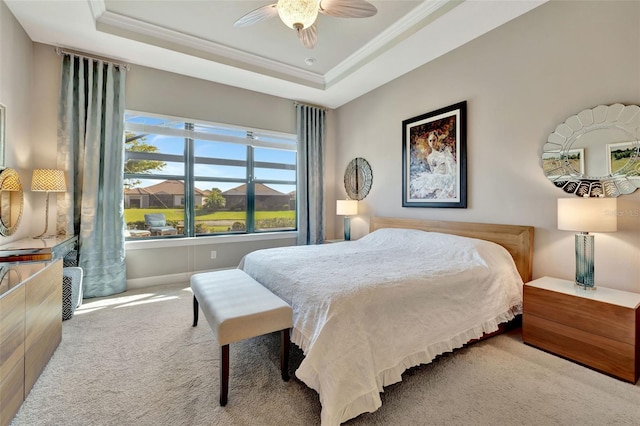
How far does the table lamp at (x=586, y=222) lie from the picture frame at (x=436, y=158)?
1.10 meters

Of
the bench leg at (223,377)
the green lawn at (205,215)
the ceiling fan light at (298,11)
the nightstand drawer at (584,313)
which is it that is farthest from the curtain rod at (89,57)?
the nightstand drawer at (584,313)

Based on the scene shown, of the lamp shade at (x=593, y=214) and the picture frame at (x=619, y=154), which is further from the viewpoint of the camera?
the picture frame at (x=619, y=154)

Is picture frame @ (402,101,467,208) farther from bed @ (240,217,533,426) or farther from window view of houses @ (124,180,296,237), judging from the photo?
window view of houses @ (124,180,296,237)

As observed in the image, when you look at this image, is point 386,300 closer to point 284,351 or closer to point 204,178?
point 284,351

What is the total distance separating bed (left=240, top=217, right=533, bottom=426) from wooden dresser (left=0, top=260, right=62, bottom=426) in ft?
4.70

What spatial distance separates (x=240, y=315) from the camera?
1700 millimetres

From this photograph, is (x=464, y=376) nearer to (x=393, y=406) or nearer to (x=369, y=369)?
(x=393, y=406)

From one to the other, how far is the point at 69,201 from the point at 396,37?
13.9 ft

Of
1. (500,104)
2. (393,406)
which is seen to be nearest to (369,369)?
(393,406)

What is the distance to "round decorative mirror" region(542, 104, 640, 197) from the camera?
211cm

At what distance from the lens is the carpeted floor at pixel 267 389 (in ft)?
5.02

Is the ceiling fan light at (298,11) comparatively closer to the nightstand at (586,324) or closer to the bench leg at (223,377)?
the bench leg at (223,377)

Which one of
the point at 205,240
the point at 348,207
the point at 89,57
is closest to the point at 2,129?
the point at 89,57

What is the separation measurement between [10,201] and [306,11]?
322cm
